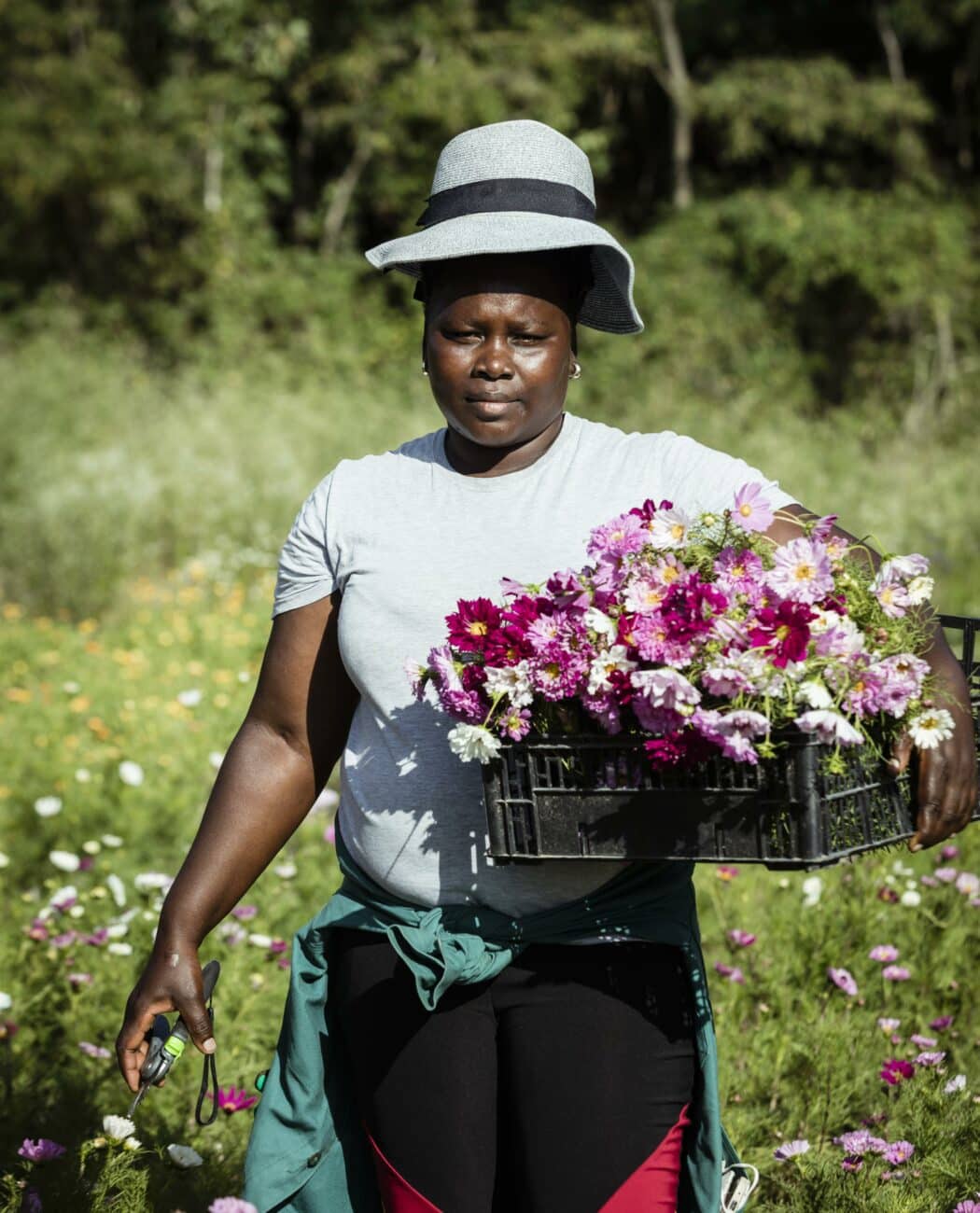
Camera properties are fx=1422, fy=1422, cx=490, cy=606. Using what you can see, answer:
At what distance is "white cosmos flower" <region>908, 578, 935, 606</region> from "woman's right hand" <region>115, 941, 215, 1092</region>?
3.87ft

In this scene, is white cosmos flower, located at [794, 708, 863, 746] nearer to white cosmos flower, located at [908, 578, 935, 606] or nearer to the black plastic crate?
the black plastic crate

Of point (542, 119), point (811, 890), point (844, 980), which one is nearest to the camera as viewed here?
point (844, 980)

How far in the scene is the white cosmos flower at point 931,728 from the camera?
1.75 meters

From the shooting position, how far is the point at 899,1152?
2572 mm

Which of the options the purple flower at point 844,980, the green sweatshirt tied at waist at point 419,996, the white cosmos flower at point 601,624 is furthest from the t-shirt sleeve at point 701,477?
the purple flower at point 844,980

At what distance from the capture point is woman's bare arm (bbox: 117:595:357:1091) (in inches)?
85.1

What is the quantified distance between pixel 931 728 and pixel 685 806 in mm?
319

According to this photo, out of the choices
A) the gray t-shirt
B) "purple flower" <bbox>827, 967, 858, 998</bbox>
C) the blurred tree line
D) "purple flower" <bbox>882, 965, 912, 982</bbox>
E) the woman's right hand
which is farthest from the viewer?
the blurred tree line

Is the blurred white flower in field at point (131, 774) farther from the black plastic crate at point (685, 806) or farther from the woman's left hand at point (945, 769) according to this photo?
the woman's left hand at point (945, 769)

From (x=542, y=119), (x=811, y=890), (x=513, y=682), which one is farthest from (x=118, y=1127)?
(x=542, y=119)

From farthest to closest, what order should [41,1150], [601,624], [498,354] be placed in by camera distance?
[41,1150] → [498,354] → [601,624]

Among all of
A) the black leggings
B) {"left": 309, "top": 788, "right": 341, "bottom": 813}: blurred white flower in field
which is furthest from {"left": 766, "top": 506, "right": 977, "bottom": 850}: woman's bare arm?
{"left": 309, "top": 788, "right": 341, "bottom": 813}: blurred white flower in field

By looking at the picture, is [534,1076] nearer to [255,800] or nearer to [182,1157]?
[255,800]

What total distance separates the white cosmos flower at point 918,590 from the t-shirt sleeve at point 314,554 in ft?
2.75
